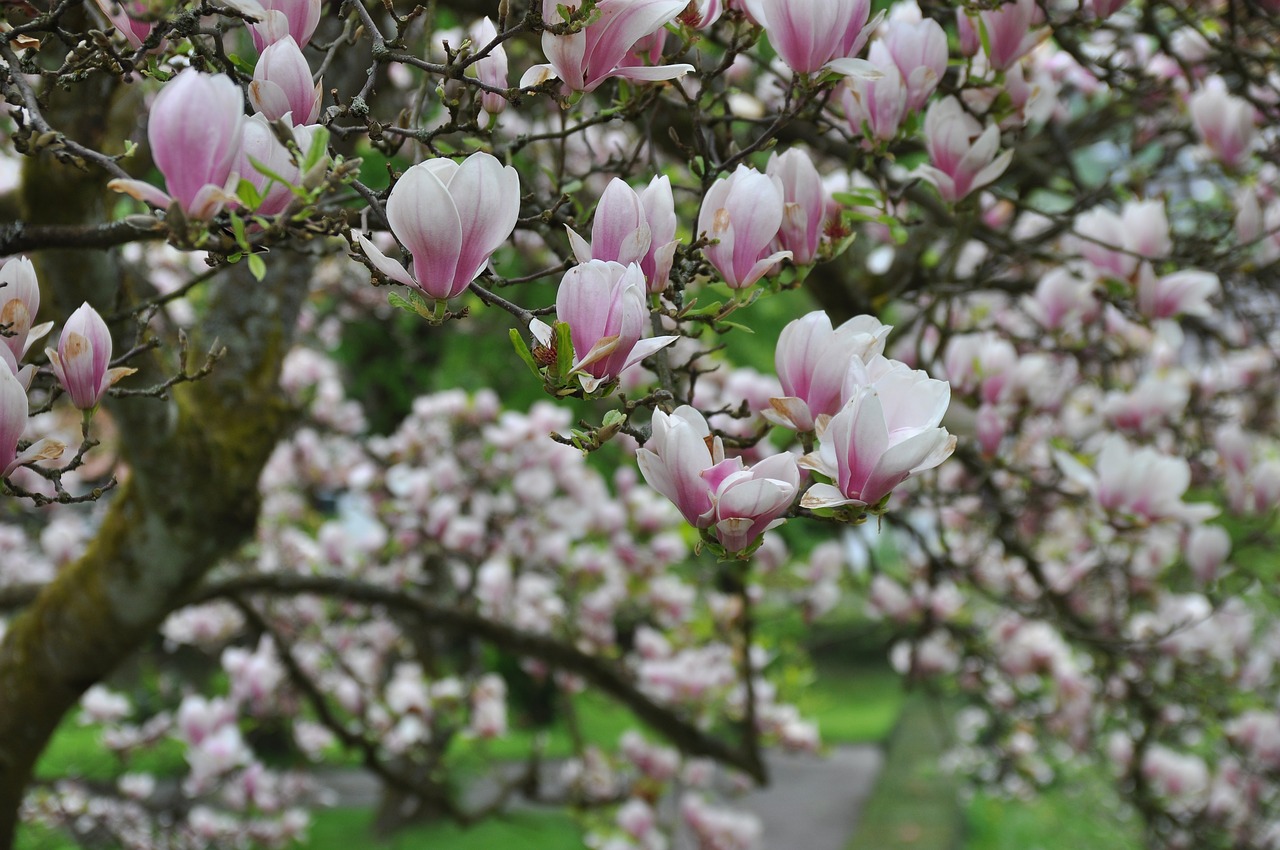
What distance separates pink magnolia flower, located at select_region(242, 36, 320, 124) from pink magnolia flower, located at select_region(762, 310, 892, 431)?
1.49 ft

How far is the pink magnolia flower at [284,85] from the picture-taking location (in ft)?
2.48

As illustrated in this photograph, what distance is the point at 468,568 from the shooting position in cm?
403

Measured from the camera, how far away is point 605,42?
834 millimetres

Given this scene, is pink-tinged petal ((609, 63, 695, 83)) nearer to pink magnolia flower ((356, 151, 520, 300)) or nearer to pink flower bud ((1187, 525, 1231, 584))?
pink magnolia flower ((356, 151, 520, 300))

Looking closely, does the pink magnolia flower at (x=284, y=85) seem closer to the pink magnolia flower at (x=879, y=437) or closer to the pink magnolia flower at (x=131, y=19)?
the pink magnolia flower at (x=131, y=19)

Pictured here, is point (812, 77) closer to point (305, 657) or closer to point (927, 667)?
point (927, 667)

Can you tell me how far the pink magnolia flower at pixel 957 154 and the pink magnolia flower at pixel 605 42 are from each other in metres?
0.44

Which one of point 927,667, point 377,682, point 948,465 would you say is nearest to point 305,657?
point 377,682

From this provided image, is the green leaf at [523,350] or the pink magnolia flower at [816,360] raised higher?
the pink magnolia flower at [816,360]

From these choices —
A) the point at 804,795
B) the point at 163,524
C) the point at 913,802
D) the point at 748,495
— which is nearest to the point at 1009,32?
the point at 748,495

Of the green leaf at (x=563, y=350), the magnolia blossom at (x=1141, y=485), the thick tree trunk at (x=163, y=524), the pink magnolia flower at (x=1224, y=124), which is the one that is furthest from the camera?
the thick tree trunk at (x=163, y=524)

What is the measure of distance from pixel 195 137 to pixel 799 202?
0.57 metres

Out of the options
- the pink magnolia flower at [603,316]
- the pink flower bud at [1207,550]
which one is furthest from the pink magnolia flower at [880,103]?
the pink flower bud at [1207,550]

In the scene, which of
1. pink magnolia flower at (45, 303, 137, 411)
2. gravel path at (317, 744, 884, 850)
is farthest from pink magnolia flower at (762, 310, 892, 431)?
gravel path at (317, 744, 884, 850)
